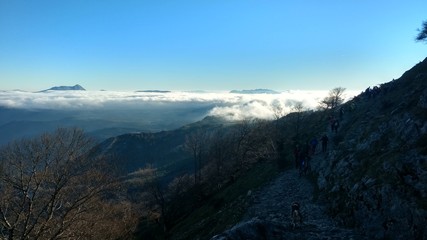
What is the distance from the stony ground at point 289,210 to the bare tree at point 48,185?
1456cm

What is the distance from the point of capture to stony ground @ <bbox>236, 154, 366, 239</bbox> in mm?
21531

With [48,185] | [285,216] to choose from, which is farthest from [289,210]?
[48,185]

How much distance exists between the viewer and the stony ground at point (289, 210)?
70.6ft

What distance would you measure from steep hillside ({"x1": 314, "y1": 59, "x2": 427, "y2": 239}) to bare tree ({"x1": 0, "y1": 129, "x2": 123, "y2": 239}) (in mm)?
20670

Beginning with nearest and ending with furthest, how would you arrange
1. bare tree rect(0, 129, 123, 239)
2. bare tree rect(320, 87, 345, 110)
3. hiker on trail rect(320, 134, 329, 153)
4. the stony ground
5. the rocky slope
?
the rocky slope, the stony ground, bare tree rect(0, 129, 123, 239), hiker on trail rect(320, 134, 329, 153), bare tree rect(320, 87, 345, 110)

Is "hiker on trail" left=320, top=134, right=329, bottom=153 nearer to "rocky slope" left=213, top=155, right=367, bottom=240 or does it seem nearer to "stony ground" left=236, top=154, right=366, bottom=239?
"stony ground" left=236, top=154, right=366, bottom=239

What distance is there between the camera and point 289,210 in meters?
29.4

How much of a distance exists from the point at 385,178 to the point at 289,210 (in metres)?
8.75

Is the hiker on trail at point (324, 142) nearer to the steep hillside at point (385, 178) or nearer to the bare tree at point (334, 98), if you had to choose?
the steep hillside at point (385, 178)

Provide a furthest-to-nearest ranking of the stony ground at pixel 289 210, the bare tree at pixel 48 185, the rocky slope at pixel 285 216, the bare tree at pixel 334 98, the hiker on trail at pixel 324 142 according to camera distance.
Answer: the bare tree at pixel 334 98, the hiker on trail at pixel 324 142, the bare tree at pixel 48 185, the stony ground at pixel 289 210, the rocky slope at pixel 285 216

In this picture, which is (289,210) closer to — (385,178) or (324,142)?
(385,178)

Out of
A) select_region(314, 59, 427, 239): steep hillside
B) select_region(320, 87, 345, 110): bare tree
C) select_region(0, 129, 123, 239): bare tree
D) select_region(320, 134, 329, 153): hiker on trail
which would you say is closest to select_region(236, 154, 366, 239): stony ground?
select_region(320, 134, 329, 153): hiker on trail

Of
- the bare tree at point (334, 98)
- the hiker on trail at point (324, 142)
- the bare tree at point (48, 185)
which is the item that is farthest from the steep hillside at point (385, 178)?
the bare tree at point (334, 98)

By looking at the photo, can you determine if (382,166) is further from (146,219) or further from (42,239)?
(146,219)
